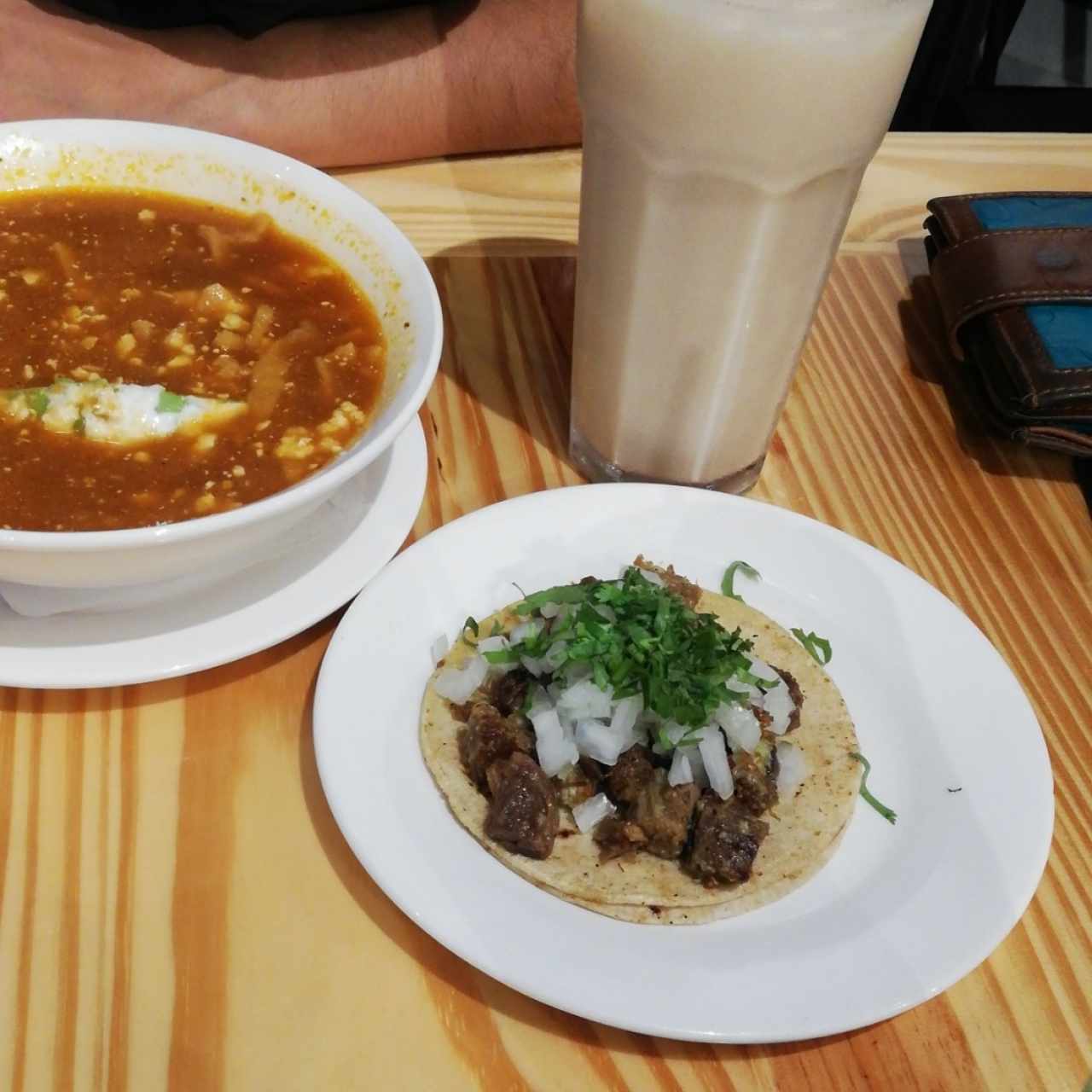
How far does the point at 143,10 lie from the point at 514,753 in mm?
2071

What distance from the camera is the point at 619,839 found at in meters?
1.28

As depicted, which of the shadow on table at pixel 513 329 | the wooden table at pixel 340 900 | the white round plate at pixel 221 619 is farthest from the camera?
the shadow on table at pixel 513 329

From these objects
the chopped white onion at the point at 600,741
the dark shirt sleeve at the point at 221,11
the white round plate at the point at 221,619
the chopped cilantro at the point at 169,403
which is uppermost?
the dark shirt sleeve at the point at 221,11

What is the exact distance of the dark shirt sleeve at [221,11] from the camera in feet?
7.68

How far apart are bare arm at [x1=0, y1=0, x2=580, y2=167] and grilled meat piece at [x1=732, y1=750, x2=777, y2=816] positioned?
5.62 feet

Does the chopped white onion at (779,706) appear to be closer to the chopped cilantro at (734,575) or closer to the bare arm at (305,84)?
the chopped cilantro at (734,575)

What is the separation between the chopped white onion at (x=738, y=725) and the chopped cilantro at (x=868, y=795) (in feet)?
0.46

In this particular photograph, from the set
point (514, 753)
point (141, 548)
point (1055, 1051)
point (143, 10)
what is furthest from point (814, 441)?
point (143, 10)

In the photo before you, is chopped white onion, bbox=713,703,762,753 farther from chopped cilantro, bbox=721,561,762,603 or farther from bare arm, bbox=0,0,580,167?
bare arm, bbox=0,0,580,167

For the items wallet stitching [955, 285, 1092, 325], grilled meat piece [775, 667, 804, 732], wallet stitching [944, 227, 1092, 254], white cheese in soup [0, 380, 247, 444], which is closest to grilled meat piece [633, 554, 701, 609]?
grilled meat piece [775, 667, 804, 732]

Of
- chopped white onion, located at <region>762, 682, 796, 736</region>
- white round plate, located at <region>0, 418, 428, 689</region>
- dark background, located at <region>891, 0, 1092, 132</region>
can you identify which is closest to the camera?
white round plate, located at <region>0, 418, 428, 689</region>

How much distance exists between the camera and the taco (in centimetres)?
124

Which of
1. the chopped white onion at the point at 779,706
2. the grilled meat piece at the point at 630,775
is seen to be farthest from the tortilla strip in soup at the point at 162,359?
the chopped white onion at the point at 779,706

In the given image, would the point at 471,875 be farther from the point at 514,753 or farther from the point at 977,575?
the point at 977,575
